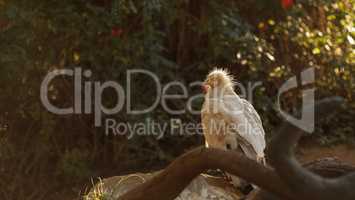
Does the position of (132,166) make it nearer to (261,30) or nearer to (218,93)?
(261,30)

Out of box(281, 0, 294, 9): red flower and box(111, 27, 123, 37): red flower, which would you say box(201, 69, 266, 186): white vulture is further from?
box(281, 0, 294, 9): red flower

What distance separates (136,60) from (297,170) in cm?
503

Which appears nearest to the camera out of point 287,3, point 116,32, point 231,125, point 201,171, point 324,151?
point 201,171

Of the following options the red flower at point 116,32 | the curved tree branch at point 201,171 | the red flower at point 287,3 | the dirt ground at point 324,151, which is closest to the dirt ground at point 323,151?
the dirt ground at point 324,151

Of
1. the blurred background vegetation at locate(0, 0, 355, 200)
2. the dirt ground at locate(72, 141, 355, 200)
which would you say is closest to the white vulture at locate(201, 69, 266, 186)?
the blurred background vegetation at locate(0, 0, 355, 200)

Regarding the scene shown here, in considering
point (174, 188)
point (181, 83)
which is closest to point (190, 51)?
point (181, 83)

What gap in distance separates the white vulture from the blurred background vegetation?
2341 millimetres

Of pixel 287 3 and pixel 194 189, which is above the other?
pixel 287 3

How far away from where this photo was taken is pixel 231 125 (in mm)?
4875

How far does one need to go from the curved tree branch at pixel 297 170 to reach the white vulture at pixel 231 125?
6.55ft

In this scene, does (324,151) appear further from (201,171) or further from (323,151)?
(201,171)

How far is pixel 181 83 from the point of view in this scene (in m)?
8.12

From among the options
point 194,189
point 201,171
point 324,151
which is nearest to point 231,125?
point 194,189

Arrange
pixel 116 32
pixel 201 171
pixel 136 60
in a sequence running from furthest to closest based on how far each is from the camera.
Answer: pixel 136 60 → pixel 116 32 → pixel 201 171
